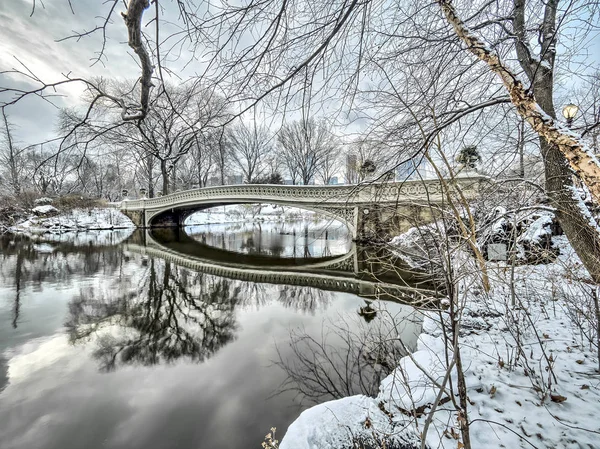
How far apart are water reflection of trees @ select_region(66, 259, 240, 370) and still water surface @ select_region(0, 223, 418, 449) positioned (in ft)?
0.08

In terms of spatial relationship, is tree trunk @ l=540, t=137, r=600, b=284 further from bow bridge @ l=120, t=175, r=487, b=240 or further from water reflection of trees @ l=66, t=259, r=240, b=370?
bow bridge @ l=120, t=175, r=487, b=240

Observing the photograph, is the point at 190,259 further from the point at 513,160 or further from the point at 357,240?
the point at 513,160

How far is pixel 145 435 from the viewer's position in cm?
263

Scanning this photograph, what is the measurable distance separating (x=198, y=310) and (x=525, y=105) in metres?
6.32

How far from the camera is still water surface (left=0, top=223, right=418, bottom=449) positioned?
2.73 meters

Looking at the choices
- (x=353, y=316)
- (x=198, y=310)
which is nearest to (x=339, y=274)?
(x=353, y=316)

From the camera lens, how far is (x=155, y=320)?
5.39 meters

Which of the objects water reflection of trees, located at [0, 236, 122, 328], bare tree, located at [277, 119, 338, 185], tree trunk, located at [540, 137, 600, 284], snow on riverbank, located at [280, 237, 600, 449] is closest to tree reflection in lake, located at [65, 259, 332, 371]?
water reflection of trees, located at [0, 236, 122, 328]

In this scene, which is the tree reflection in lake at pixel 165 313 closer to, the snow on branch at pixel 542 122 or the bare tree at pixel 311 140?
the bare tree at pixel 311 140

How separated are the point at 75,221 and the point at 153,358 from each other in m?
25.6

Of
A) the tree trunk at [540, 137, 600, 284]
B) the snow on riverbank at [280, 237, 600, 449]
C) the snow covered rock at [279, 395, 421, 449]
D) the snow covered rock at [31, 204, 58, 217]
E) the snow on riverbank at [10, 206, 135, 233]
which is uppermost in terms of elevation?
the snow covered rock at [31, 204, 58, 217]

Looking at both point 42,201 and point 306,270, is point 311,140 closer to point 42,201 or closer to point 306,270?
point 306,270

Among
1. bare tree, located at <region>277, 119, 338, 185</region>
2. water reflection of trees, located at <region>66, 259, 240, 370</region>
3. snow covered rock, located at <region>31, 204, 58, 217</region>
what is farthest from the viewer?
snow covered rock, located at <region>31, 204, 58, 217</region>

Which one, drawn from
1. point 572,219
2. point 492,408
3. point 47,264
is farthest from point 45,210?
point 572,219
